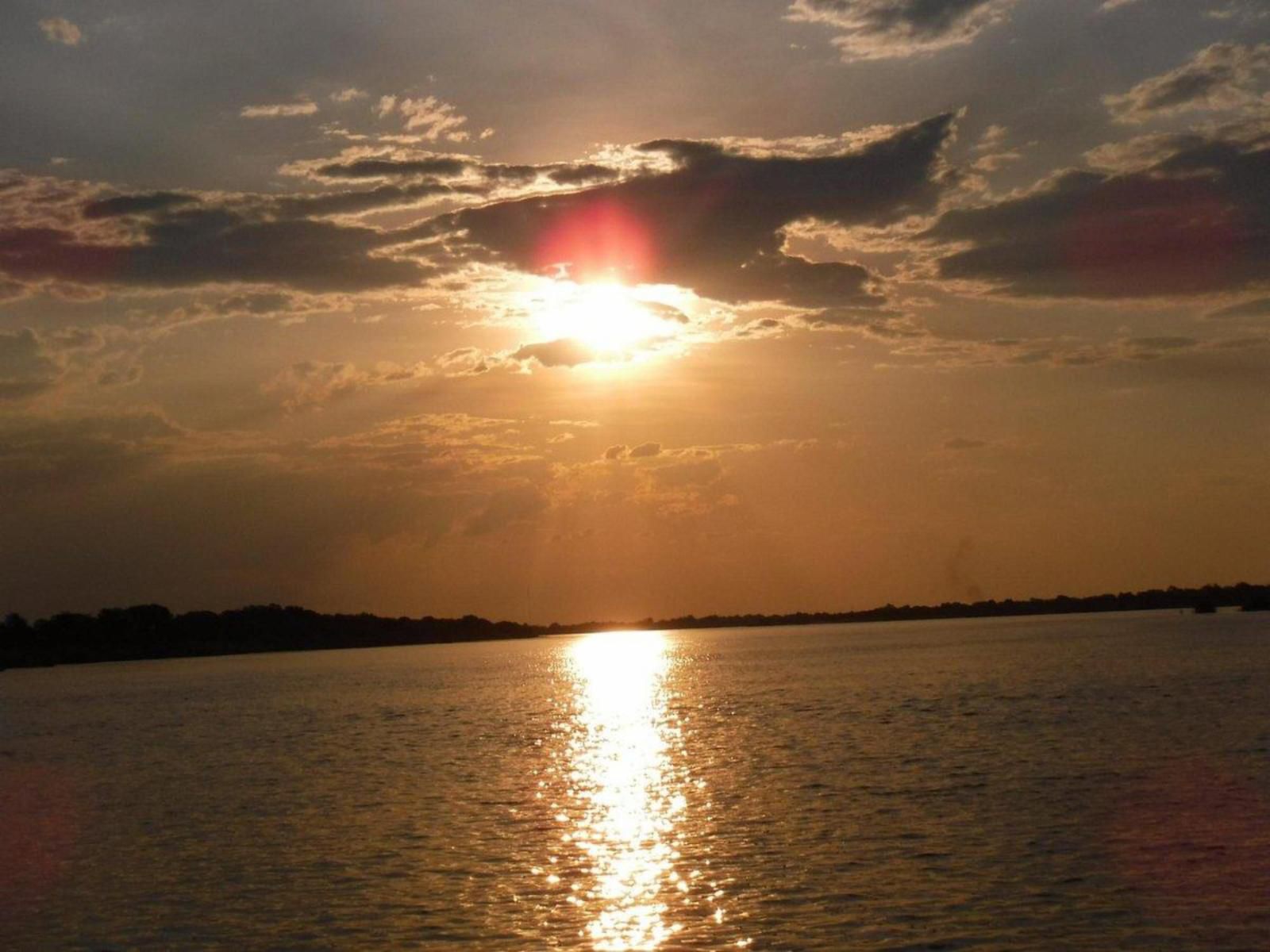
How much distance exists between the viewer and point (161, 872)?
35.6 m

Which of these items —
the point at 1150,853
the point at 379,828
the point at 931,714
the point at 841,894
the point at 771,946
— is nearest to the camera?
the point at 771,946

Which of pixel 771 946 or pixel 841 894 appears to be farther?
pixel 841 894

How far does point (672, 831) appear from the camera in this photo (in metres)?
38.5

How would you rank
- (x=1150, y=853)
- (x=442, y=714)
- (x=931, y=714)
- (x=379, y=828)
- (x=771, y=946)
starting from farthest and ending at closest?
(x=442, y=714)
(x=931, y=714)
(x=379, y=828)
(x=1150, y=853)
(x=771, y=946)

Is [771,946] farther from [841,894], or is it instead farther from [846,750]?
[846,750]

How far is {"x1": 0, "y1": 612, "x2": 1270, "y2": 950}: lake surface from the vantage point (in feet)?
90.2

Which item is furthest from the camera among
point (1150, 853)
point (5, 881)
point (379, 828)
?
point (379, 828)

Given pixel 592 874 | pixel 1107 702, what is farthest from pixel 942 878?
pixel 1107 702

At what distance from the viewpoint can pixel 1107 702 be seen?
79938mm

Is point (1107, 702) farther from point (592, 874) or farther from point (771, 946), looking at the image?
point (771, 946)

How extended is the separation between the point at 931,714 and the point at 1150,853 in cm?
4371

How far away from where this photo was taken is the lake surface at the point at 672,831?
2750 centimetres

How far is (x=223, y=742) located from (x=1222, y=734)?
5288cm

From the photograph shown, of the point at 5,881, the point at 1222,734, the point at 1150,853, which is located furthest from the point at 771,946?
the point at 1222,734
